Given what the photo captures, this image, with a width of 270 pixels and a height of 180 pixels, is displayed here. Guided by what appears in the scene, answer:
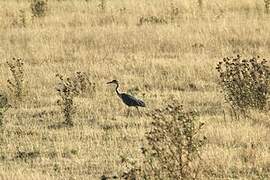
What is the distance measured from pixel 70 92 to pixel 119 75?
9.07ft

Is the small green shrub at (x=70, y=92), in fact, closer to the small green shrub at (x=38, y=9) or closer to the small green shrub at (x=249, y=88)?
the small green shrub at (x=249, y=88)

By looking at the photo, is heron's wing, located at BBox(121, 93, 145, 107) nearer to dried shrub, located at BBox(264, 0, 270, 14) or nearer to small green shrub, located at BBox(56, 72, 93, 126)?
small green shrub, located at BBox(56, 72, 93, 126)

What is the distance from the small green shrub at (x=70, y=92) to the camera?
→ 456 inches

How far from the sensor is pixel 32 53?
17.5 metres

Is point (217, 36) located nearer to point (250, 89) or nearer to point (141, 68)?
point (141, 68)

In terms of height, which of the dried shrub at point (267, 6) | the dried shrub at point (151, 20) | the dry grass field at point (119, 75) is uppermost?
the dried shrub at point (267, 6)

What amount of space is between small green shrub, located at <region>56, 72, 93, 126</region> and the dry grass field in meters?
0.20

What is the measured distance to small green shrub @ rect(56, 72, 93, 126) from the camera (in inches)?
456

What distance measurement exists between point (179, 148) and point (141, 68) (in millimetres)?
8168

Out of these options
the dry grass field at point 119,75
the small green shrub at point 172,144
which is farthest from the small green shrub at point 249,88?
the small green shrub at point 172,144

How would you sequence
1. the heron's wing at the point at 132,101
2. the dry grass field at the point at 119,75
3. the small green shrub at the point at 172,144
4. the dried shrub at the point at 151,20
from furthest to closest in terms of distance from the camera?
the dried shrub at the point at 151,20, the heron's wing at the point at 132,101, the dry grass field at the point at 119,75, the small green shrub at the point at 172,144

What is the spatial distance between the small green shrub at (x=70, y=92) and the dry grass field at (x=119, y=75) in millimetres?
197

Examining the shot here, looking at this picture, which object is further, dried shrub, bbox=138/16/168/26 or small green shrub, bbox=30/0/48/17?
small green shrub, bbox=30/0/48/17

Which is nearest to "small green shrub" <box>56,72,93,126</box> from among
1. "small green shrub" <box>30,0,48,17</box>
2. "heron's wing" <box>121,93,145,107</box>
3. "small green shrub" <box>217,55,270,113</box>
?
"heron's wing" <box>121,93,145,107</box>
